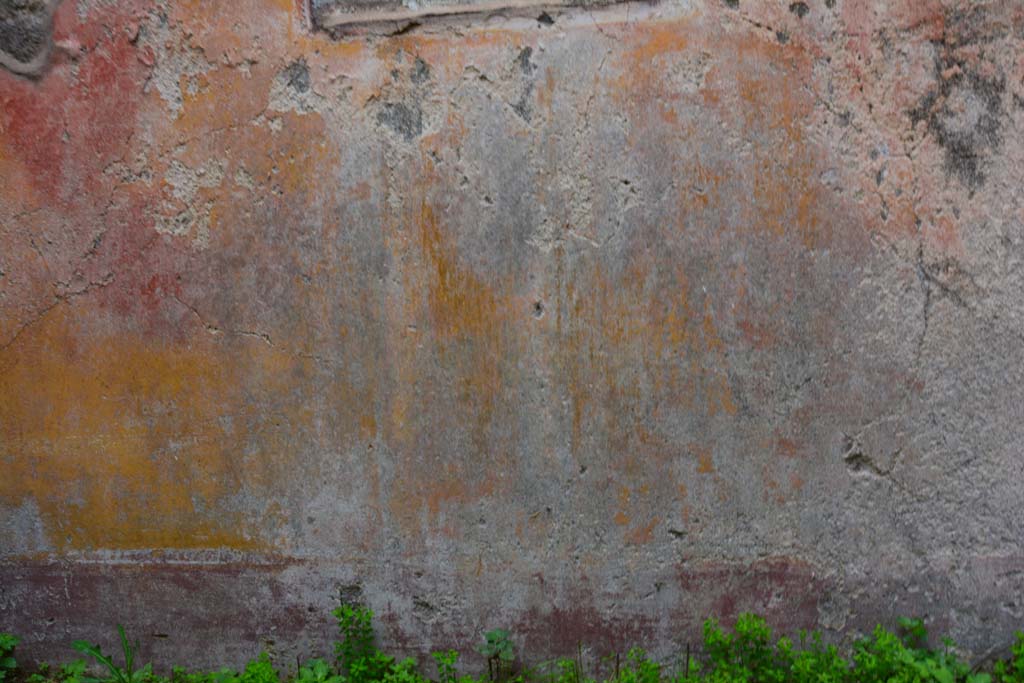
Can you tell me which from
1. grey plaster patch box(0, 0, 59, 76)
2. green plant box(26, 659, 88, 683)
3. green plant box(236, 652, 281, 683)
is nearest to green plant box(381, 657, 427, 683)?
green plant box(236, 652, 281, 683)

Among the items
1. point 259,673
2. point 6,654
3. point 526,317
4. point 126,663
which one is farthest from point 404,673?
point 6,654

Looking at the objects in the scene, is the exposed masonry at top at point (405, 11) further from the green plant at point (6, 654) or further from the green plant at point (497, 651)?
the green plant at point (6, 654)

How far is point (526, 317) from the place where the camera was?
227 cm

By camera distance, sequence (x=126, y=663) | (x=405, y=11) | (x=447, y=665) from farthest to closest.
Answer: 1. (x=126, y=663)
2. (x=447, y=665)
3. (x=405, y=11)

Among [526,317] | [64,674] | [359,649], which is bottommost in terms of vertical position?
[64,674]

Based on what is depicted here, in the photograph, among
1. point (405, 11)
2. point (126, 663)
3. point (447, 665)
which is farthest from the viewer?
point (126, 663)

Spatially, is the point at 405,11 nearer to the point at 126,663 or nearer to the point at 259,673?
the point at 259,673

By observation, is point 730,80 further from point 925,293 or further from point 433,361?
point 433,361

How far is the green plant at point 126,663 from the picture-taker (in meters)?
2.42

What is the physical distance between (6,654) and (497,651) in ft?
5.14

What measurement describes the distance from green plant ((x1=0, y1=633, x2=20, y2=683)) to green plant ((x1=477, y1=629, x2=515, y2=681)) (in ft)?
4.81

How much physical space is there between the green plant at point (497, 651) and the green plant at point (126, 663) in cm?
105

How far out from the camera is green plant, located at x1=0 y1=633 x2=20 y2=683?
2471mm

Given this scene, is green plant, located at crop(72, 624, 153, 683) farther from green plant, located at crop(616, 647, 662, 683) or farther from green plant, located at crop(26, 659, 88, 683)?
green plant, located at crop(616, 647, 662, 683)
